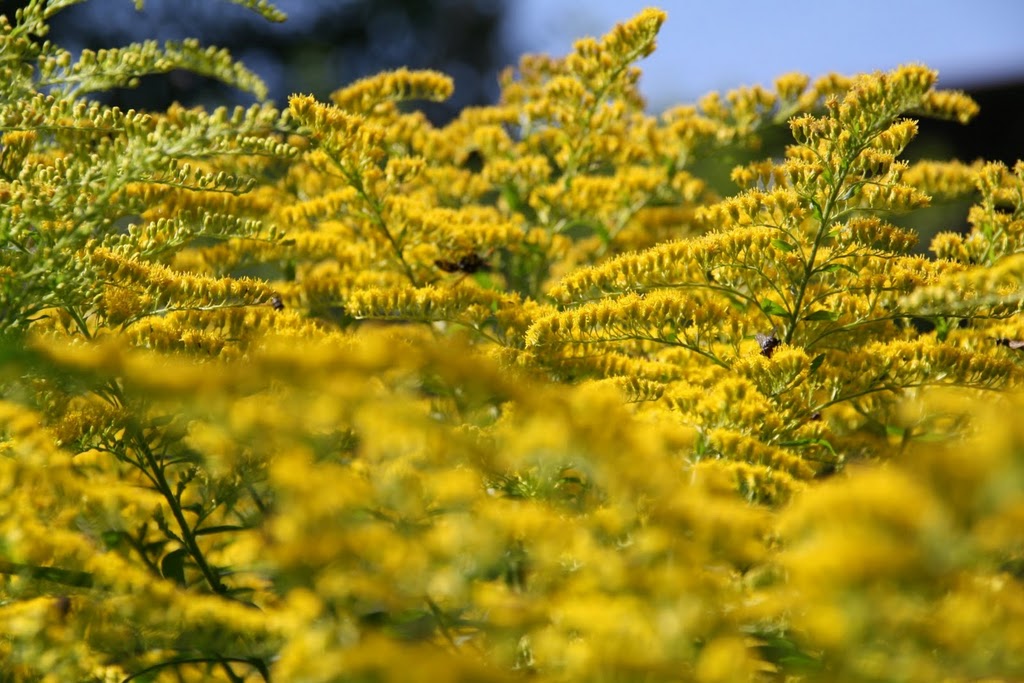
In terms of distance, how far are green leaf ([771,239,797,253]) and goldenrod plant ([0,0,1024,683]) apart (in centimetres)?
2

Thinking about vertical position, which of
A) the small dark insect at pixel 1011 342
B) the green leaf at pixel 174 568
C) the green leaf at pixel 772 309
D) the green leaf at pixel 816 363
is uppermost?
the green leaf at pixel 772 309

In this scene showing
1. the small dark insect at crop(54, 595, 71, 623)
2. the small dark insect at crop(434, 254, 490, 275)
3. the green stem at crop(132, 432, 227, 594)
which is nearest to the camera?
the small dark insect at crop(54, 595, 71, 623)

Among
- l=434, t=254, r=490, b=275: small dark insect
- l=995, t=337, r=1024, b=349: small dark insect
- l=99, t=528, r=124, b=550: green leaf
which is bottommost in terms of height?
l=99, t=528, r=124, b=550: green leaf

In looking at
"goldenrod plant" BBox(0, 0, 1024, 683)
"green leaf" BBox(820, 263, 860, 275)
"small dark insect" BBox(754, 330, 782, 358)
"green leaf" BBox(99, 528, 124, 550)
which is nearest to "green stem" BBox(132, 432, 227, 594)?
"goldenrod plant" BBox(0, 0, 1024, 683)

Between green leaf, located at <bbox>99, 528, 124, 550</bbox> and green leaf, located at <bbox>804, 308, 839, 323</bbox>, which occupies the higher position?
green leaf, located at <bbox>804, 308, 839, 323</bbox>

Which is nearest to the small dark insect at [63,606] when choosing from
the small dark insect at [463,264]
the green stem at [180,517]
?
A: the green stem at [180,517]

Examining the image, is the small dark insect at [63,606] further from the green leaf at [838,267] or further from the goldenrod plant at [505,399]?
the green leaf at [838,267]

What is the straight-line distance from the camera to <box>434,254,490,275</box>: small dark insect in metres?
2.19

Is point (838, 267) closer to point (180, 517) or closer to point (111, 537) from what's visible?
point (180, 517)

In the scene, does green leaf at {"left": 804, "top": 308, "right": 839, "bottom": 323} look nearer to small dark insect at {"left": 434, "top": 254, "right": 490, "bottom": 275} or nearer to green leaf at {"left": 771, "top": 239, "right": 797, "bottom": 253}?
green leaf at {"left": 771, "top": 239, "right": 797, "bottom": 253}

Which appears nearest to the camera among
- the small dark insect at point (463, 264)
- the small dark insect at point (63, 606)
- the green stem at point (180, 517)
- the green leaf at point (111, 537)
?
the small dark insect at point (63, 606)

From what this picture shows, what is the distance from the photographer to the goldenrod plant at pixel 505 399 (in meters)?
0.76

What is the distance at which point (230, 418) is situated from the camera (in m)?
0.84

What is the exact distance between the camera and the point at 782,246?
158 centimetres
